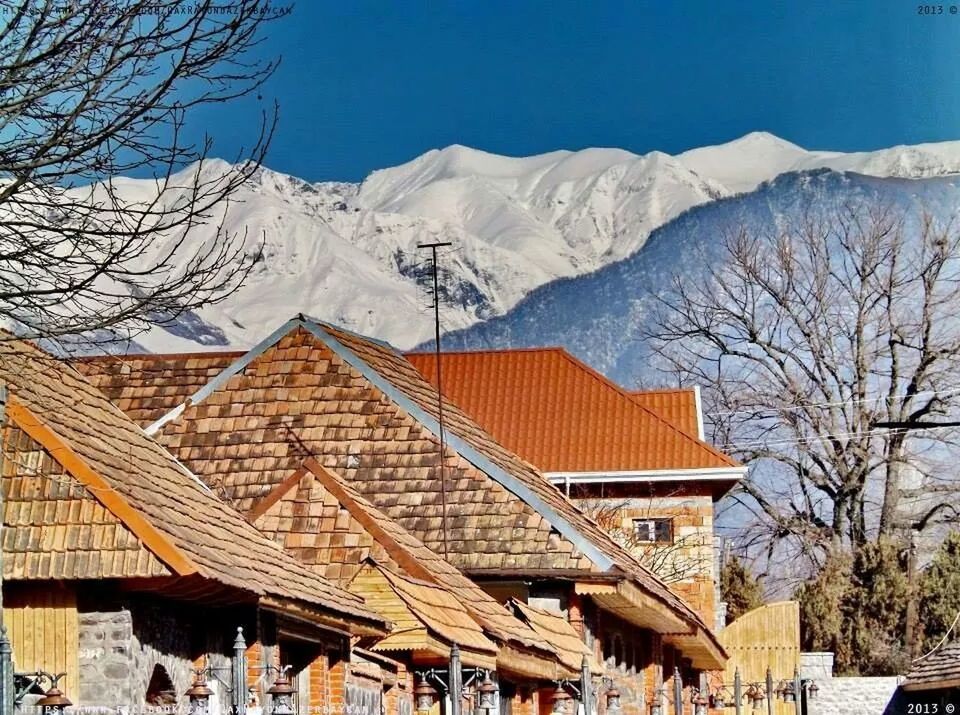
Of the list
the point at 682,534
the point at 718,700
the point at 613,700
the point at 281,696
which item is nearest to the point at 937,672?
the point at 718,700

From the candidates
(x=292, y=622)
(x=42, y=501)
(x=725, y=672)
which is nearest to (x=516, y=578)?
(x=292, y=622)

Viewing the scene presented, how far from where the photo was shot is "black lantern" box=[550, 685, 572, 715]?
65.2ft

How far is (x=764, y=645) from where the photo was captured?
41.0 m

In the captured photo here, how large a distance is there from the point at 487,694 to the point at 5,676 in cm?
708

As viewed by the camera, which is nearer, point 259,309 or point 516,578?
point 516,578

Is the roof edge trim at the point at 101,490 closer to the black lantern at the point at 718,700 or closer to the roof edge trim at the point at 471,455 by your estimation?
the roof edge trim at the point at 471,455

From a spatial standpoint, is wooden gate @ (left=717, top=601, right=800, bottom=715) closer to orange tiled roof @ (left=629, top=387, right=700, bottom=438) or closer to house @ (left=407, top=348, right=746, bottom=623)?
house @ (left=407, top=348, right=746, bottom=623)

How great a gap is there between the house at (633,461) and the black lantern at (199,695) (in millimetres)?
23210

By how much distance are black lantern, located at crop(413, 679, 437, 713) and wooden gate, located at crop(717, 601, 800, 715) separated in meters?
25.0

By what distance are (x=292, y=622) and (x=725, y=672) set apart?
2800 centimetres

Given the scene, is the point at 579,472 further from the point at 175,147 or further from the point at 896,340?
the point at 175,147

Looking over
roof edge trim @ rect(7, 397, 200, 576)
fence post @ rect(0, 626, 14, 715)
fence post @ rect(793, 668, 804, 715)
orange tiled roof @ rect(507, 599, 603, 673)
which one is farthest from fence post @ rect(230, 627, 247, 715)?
fence post @ rect(793, 668, 804, 715)

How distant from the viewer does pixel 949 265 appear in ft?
202

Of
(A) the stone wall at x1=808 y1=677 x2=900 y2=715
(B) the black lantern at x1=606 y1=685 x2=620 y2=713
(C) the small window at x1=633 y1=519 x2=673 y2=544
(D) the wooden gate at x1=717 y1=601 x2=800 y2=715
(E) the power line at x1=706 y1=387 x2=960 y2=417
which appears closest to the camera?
(B) the black lantern at x1=606 y1=685 x2=620 y2=713
